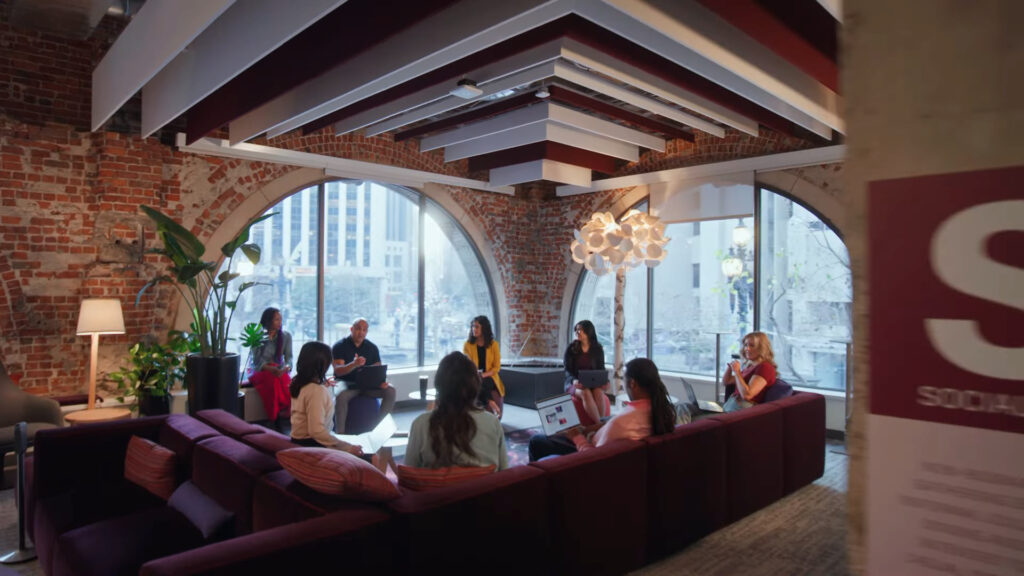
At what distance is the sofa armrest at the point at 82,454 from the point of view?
3291mm

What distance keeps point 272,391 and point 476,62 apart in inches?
148

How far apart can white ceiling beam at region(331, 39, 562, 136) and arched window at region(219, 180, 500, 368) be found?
1.53 m

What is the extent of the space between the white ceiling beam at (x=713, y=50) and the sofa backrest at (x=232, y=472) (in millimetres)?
2709

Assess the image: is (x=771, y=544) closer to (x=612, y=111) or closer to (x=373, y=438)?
(x=373, y=438)

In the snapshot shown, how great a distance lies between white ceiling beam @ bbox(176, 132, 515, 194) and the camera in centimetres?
588

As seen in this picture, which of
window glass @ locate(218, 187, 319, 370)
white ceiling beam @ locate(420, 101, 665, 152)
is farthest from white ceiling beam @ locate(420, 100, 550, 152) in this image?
window glass @ locate(218, 187, 319, 370)

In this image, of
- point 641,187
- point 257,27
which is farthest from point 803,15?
point 641,187

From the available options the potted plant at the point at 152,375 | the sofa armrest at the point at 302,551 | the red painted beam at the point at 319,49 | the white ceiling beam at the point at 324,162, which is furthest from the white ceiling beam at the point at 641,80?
the potted plant at the point at 152,375

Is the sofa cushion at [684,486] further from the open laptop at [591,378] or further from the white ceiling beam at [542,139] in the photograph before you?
the white ceiling beam at [542,139]

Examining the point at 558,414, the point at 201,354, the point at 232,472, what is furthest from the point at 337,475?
the point at 201,354

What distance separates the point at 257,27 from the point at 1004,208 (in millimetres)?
3835

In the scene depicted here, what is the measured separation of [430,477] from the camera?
2.48 metres

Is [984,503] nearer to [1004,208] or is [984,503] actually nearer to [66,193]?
[1004,208]

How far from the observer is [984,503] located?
0.67m
